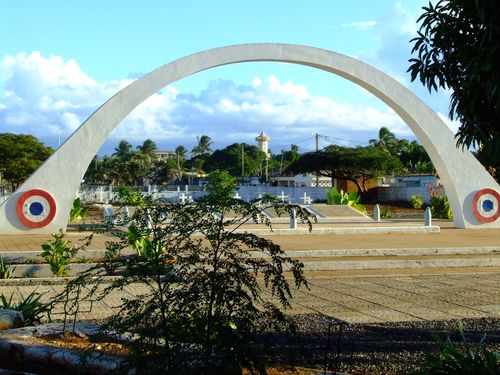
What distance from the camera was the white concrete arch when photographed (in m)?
25.2

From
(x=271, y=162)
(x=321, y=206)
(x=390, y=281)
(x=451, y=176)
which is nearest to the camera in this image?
(x=390, y=281)

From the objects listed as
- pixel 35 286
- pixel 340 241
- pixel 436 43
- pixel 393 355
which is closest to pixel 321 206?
pixel 340 241

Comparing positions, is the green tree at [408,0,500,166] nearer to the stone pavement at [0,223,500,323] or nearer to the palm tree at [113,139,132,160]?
the stone pavement at [0,223,500,323]

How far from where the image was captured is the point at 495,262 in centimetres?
1741

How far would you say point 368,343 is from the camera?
7.98 meters

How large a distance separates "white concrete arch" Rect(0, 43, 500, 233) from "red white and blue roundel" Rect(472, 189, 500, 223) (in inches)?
6.9

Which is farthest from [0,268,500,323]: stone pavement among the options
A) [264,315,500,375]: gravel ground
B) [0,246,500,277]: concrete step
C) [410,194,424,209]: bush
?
[410,194,424,209]: bush

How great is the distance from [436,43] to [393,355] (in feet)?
11.5

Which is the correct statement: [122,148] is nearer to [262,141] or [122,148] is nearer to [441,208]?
[262,141]

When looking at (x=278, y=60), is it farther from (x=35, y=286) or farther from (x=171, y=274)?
(x=171, y=274)

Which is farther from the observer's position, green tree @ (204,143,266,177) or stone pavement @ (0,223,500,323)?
green tree @ (204,143,266,177)

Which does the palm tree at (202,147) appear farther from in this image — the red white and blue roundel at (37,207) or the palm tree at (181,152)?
the red white and blue roundel at (37,207)

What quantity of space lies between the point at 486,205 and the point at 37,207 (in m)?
17.6

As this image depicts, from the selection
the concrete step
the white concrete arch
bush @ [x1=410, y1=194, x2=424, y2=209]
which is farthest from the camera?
bush @ [x1=410, y1=194, x2=424, y2=209]
